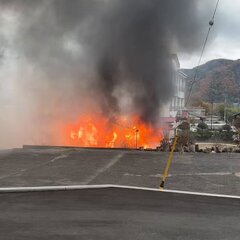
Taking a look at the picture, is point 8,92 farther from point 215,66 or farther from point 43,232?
point 215,66

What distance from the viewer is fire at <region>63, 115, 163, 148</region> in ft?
73.3

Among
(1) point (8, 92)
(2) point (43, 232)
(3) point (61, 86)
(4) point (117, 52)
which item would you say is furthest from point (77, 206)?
(1) point (8, 92)

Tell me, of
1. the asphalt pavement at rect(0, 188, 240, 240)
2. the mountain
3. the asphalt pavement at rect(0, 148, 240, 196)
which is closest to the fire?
the asphalt pavement at rect(0, 148, 240, 196)

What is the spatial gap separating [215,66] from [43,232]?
4963 inches

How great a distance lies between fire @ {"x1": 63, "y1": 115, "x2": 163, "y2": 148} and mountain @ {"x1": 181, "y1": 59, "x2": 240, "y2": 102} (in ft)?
249

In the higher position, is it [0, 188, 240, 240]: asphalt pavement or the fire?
the fire

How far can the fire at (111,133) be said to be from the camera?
22328 millimetres

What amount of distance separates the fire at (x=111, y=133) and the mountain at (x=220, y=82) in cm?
7575

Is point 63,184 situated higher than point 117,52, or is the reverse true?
point 117,52

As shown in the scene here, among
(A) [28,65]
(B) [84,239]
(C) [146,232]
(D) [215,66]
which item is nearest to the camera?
(B) [84,239]

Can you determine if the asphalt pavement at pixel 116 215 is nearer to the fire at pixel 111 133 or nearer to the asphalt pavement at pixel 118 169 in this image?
the asphalt pavement at pixel 118 169

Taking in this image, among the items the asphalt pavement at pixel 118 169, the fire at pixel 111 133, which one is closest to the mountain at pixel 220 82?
the fire at pixel 111 133

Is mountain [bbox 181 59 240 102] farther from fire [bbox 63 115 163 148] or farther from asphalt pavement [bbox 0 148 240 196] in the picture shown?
asphalt pavement [bbox 0 148 240 196]

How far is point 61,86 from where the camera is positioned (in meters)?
24.7
